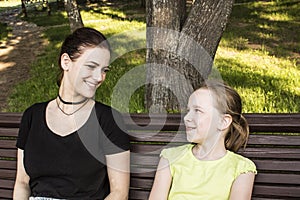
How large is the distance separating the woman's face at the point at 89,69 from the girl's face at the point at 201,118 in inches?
19.5

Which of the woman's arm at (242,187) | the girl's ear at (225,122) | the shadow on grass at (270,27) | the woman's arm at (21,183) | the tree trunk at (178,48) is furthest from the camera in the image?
the shadow on grass at (270,27)

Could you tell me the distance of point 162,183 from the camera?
2.72 meters

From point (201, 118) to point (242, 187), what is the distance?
1.30 feet

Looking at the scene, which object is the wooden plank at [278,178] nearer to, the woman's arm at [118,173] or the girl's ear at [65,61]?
the woman's arm at [118,173]

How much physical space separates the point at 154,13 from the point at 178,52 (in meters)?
0.47

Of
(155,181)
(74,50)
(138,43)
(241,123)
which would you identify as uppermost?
(74,50)

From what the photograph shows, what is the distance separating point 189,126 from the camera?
2.64 meters

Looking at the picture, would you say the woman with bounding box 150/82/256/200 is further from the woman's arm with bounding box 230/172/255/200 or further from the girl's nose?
the girl's nose

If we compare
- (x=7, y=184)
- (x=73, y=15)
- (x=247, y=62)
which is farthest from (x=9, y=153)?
(x=73, y=15)

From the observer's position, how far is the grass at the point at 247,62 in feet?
19.7

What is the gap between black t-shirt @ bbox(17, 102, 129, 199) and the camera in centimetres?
268

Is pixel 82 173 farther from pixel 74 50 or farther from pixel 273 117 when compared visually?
pixel 273 117

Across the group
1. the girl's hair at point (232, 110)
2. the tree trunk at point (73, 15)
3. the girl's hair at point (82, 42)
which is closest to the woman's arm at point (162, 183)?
the girl's hair at point (232, 110)

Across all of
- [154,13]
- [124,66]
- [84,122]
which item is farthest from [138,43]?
[84,122]
